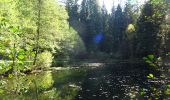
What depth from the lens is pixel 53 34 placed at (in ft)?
156

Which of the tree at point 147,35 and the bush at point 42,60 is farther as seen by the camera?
the tree at point 147,35

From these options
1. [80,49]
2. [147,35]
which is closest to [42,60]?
[147,35]

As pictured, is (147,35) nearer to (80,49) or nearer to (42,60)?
(80,49)

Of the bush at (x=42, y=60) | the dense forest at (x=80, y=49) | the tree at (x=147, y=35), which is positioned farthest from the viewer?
the tree at (x=147, y=35)

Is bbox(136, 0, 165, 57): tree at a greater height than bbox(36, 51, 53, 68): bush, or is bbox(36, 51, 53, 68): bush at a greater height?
bbox(136, 0, 165, 57): tree

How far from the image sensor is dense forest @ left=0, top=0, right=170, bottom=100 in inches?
221

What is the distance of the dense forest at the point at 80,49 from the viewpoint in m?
5.61

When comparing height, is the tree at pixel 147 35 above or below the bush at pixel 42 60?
above

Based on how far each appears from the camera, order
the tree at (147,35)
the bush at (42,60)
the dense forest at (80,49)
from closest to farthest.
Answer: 1. the dense forest at (80,49)
2. the bush at (42,60)
3. the tree at (147,35)

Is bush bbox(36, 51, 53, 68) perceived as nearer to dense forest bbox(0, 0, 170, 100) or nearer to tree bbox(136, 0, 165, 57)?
dense forest bbox(0, 0, 170, 100)

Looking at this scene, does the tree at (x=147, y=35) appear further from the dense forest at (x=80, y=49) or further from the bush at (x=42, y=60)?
the bush at (x=42, y=60)

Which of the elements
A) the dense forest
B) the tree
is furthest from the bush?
the tree

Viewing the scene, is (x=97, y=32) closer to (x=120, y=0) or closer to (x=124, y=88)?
(x=120, y=0)

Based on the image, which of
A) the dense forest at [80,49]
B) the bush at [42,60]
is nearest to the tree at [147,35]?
the dense forest at [80,49]
